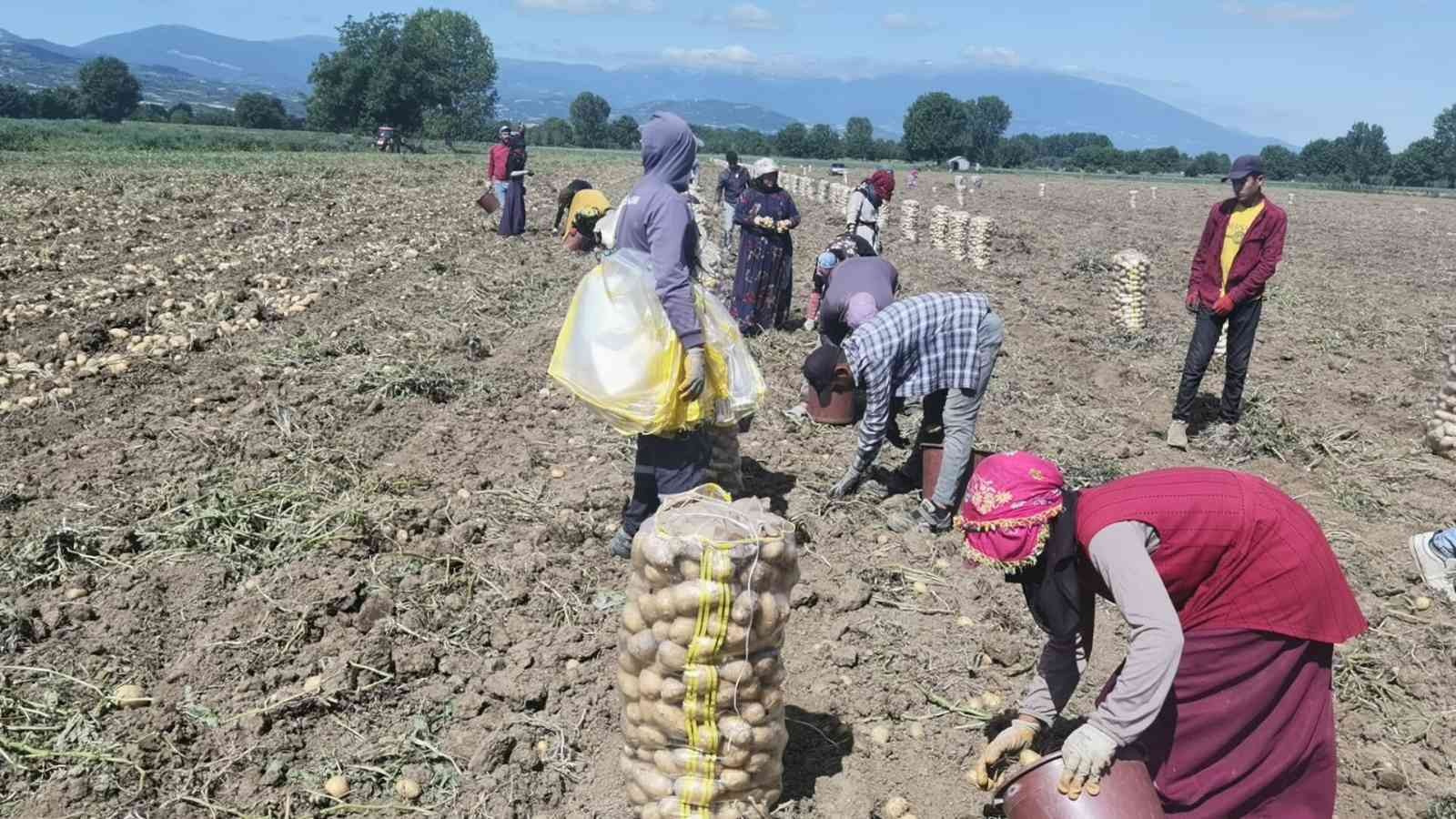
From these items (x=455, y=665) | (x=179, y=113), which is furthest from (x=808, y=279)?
(x=179, y=113)

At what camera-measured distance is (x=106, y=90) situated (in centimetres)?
6981

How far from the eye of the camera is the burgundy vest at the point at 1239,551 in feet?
7.51

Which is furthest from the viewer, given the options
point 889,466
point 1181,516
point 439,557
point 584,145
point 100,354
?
point 584,145

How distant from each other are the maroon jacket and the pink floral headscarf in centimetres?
434

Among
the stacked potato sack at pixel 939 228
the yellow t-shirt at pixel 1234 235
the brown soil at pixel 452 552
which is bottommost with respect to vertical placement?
the brown soil at pixel 452 552

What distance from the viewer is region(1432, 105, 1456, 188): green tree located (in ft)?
248

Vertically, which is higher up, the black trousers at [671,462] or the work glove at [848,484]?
the black trousers at [671,462]

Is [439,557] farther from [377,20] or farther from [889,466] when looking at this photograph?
[377,20]

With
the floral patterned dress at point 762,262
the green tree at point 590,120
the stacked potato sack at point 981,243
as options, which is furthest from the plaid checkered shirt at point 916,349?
the green tree at point 590,120

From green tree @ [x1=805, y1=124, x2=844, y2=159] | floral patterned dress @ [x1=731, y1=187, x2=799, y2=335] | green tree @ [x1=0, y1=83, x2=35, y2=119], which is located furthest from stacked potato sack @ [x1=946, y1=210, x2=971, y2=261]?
green tree @ [x1=805, y1=124, x2=844, y2=159]

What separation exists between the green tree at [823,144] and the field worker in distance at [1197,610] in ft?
274

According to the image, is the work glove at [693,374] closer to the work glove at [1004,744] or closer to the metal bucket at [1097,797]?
the work glove at [1004,744]

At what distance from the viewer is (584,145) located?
85000 mm

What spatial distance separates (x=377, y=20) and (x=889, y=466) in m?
75.3
